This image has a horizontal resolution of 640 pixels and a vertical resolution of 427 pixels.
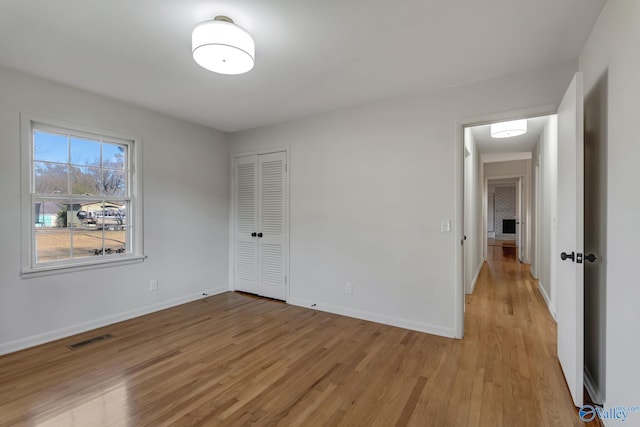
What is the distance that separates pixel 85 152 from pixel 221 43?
236 centimetres

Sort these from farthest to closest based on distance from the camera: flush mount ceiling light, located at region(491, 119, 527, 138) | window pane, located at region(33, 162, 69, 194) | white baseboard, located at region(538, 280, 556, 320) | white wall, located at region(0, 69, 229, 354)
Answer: flush mount ceiling light, located at region(491, 119, 527, 138) → white baseboard, located at region(538, 280, 556, 320) → window pane, located at region(33, 162, 69, 194) → white wall, located at region(0, 69, 229, 354)

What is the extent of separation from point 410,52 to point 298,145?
198 cm

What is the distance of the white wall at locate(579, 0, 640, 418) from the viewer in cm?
140

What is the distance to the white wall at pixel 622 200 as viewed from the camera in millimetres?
1396

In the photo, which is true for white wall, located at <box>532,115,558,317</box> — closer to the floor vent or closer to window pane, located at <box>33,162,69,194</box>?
the floor vent

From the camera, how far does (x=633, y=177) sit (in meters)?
1.42

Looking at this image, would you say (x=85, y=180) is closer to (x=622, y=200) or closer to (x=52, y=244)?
(x=52, y=244)

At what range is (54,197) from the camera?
2980 millimetres

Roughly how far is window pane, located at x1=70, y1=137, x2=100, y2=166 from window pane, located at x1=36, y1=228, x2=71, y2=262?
2.39 feet

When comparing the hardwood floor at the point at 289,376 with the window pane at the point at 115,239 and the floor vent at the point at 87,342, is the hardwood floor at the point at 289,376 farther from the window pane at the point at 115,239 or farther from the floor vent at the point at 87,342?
the window pane at the point at 115,239

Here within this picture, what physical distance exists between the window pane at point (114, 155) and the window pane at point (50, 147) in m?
0.35

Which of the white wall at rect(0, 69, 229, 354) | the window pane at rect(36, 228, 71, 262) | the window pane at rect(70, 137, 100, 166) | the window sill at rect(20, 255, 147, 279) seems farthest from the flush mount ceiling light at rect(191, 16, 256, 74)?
the window sill at rect(20, 255, 147, 279)

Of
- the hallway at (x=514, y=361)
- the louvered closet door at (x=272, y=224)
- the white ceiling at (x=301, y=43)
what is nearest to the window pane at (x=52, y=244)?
the white ceiling at (x=301, y=43)

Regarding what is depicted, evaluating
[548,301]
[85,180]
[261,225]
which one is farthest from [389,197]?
[85,180]
